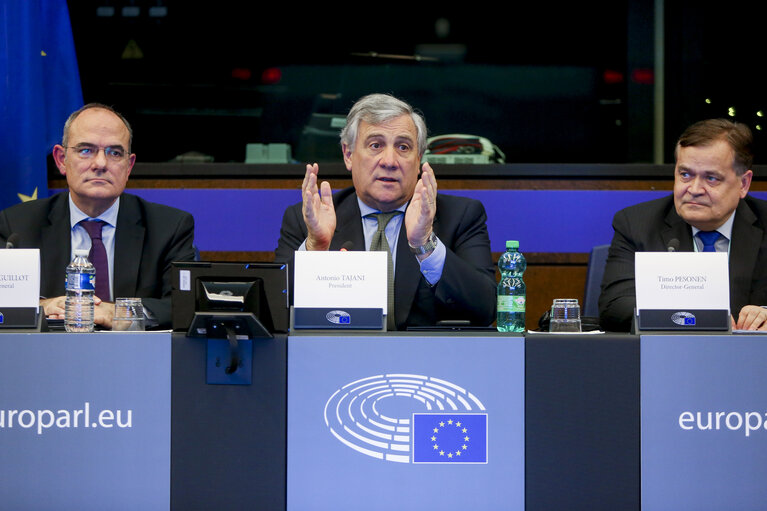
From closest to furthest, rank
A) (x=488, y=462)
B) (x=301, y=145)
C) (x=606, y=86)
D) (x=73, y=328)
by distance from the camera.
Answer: (x=488, y=462), (x=73, y=328), (x=301, y=145), (x=606, y=86)

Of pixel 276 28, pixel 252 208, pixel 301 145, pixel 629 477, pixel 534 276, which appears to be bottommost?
pixel 629 477

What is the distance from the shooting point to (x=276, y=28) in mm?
5414

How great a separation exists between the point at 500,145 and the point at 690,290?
3335mm

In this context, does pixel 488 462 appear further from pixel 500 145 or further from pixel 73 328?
pixel 500 145

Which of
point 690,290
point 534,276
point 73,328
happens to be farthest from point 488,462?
point 534,276

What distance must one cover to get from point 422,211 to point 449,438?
673 mm

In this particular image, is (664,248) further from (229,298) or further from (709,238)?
(229,298)

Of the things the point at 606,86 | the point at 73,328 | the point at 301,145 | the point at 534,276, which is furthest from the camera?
the point at 606,86

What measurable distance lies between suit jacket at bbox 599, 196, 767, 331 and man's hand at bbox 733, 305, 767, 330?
0.75 ft

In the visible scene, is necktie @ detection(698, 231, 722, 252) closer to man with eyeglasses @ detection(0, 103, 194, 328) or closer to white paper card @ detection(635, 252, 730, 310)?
white paper card @ detection(635, 252, 730, 310)

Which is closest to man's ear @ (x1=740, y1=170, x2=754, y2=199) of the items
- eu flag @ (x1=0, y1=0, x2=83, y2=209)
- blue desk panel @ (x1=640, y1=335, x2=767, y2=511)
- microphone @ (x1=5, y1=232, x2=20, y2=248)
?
blue desk panel @ (x1=640, y1=335, x2=767, y2=511)

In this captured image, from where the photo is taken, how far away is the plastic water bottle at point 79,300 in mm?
2092

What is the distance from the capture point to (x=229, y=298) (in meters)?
1.90

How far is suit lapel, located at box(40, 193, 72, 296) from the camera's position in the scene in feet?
9.11
